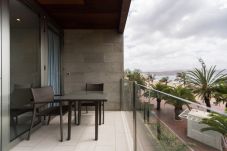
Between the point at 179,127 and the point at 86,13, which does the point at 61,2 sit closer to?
the point at 86,13

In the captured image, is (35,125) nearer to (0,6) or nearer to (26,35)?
(26,35)

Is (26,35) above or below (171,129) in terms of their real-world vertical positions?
above

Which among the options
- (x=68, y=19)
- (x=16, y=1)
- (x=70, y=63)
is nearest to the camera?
(x=16, y=1)

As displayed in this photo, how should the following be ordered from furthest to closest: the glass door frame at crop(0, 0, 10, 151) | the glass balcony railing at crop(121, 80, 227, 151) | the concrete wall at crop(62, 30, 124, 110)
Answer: the concrete wall at crop(62, 30, 124, 110) → the glass door frame at crop(0, 0, 10, 151) → the glass balcony railing at crop(121, 80, 227, 151)

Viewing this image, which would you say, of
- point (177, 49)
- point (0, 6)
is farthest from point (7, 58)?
point (177, 49)

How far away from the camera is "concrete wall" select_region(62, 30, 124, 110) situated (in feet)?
22.0

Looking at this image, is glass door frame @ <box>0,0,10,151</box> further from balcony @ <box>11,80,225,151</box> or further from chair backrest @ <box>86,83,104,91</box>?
chair backrest @ <box>86,83,104,91</box>

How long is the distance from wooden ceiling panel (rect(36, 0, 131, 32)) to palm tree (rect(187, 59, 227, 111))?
7.56 feet

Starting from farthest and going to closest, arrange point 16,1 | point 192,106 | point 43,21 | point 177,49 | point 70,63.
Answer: point 177,49, point 70,63, point 43,21, point 16,1, point 192,106

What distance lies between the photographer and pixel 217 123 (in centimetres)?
85

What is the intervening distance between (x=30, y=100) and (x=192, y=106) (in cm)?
331

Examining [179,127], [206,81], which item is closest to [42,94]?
[179,127]

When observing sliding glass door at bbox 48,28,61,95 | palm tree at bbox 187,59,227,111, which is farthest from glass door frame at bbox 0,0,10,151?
palm tree at bbox 187,59,227,111

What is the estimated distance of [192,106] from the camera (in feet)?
3.51
